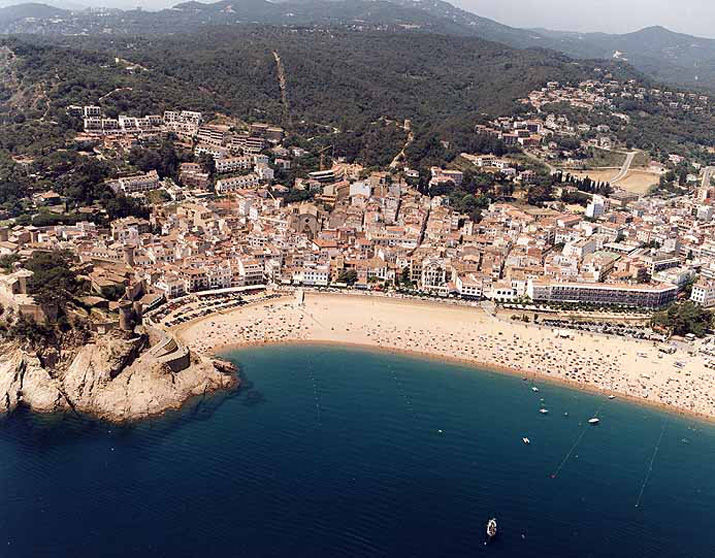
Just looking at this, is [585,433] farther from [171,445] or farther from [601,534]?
[171,445]

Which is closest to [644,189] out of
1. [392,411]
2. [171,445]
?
[392,411]

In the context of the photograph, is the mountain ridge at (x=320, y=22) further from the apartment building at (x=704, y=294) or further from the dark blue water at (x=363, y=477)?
the dark blue water at (x=363, y=477)

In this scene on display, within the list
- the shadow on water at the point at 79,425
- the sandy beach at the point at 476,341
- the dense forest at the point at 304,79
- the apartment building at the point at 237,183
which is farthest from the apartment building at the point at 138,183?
the shadow on water at the point at 79,425

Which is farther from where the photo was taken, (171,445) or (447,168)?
(447,168)

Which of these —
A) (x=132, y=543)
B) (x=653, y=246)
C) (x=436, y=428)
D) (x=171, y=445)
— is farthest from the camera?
(x=653, y=246)

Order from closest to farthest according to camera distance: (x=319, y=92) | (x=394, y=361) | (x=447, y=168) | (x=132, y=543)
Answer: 1. (x=132, y=543)
2. (x=394, y=361)
3. (x=447, y=168)
4. (x=319, y=92)

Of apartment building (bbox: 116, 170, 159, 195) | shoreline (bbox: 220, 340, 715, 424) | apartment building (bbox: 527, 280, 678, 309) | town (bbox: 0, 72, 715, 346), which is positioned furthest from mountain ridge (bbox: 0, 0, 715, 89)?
shoreline (bbox: 220, 340, 715, 424)
